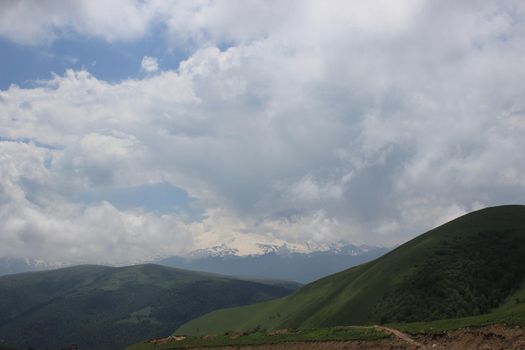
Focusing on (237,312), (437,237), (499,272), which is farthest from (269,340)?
(237,312)

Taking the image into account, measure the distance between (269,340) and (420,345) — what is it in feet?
79.2

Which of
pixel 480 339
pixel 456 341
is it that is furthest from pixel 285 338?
pixel 480 339

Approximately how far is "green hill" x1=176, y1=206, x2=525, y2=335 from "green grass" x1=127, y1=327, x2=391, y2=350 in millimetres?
21103

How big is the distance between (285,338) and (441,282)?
36.1 m

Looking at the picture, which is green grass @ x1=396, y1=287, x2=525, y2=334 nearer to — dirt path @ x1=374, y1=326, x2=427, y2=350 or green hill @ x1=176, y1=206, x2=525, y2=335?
dirt path @ x1=374, y1=326, x2=427, y2=350

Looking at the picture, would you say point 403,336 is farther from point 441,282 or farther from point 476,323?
point 441,282

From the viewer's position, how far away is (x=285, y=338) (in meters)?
64.8

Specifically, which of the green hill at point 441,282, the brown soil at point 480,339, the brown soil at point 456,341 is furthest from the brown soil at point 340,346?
the green hill at point 441,282

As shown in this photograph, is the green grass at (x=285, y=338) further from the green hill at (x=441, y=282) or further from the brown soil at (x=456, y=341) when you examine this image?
the green hill at (x=441, y=282)

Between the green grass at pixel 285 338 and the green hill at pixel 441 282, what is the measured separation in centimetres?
2110

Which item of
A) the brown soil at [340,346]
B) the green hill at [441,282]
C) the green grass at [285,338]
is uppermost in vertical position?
the green hill at [441,282]

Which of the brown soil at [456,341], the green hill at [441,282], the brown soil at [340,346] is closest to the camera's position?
the brown soil at [456,341]

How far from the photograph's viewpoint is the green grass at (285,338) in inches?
2208

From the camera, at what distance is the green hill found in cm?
7988
